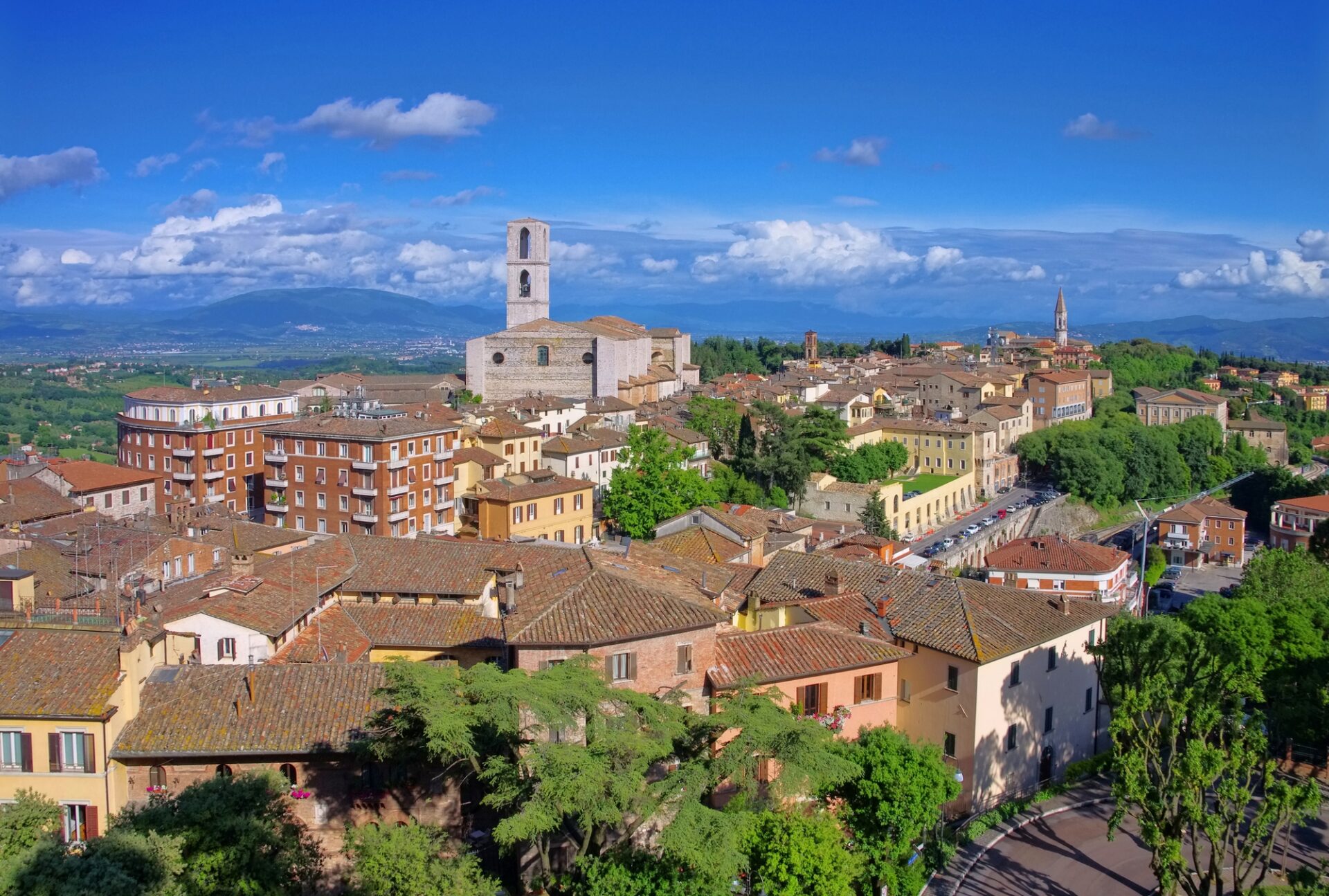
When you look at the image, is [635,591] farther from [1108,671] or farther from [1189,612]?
[1189,612]

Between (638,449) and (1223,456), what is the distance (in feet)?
188

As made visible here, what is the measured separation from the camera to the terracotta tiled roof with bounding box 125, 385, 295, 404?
48625 millimetres

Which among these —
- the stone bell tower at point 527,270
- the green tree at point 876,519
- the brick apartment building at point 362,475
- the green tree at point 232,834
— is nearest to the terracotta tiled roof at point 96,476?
the brick apartment building at point 362,475

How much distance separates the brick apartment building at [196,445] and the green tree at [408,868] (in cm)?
3338

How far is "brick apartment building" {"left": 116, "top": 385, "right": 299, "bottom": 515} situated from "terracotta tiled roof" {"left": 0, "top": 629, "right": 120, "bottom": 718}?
1130 inches

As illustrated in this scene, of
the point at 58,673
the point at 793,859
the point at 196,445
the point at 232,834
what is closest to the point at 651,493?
the point at 196,445

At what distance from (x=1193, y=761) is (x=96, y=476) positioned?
39628 mm

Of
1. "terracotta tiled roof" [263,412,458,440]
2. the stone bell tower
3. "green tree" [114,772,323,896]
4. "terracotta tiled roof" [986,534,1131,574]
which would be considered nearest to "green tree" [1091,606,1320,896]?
"green tree" [114,772,323,896]

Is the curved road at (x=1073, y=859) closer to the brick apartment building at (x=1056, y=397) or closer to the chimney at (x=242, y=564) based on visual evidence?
the chimney at (x=242, y=564)

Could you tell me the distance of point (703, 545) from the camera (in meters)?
32.3

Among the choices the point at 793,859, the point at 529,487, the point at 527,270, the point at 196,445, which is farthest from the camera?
the point at 527,270

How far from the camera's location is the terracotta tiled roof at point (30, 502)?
1404 inches

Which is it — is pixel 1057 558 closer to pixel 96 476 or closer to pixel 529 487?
pixel 529 487

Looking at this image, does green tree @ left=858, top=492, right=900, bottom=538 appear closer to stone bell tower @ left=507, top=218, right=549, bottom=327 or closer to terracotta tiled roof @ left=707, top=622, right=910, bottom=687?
terracotta tiled roof @ left=707, top=622, right=910, bottom=687
